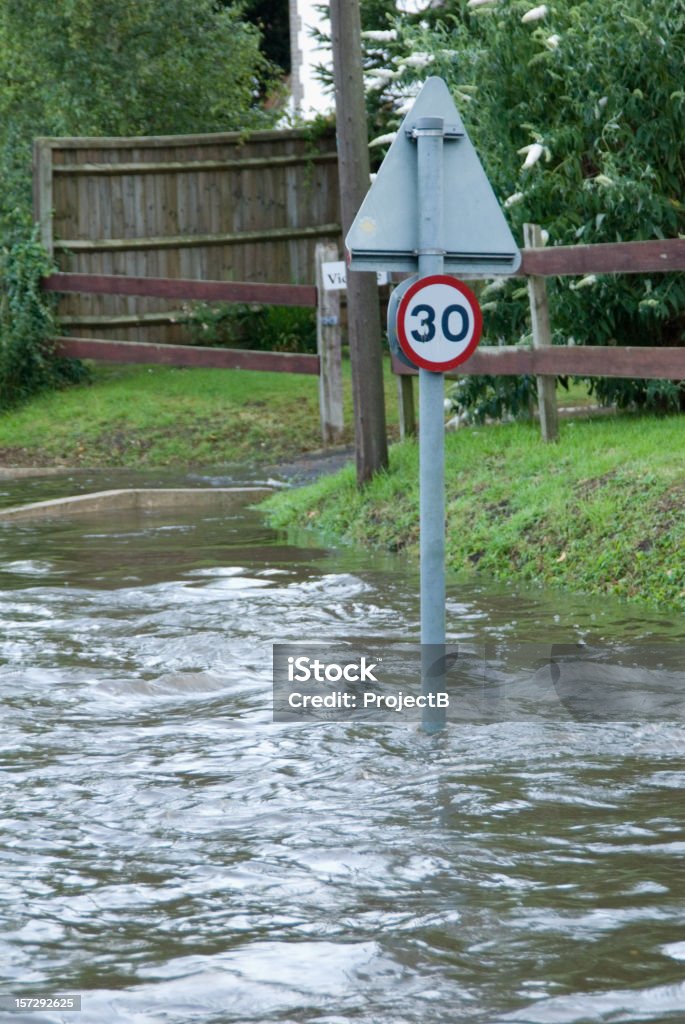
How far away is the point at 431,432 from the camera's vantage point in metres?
5.73

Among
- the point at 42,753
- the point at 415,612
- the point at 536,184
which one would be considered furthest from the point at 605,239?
the point at 42,753

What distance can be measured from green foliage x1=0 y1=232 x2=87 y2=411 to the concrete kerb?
4379mm

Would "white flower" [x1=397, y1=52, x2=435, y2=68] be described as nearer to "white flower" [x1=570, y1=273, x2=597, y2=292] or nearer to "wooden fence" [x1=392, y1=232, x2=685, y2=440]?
"wooden fence" [x1=392, y1=232, x2=685, y2=440]

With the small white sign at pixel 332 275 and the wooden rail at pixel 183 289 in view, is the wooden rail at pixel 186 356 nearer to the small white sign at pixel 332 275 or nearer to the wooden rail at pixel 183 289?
the wooden rail at pixel 183 289

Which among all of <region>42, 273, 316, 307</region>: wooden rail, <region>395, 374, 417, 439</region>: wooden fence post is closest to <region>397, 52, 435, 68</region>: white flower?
<region>395, 374, 417, 439</region>: wooden fence post

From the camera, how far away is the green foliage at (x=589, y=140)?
37.2ft

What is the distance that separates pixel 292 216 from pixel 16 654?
42.3 feet

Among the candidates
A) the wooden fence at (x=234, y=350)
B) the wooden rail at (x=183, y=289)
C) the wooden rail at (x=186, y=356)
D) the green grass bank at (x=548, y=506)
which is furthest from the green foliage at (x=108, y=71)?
the green grass bank at (x=548, y=506)

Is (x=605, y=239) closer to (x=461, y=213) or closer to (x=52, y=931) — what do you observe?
(x=461, y=213)

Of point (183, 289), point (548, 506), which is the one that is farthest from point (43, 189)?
point (548, 506)

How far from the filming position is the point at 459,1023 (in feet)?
11.6

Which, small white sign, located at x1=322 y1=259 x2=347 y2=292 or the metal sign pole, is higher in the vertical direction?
small white sign, located at x1=322 y1=259 x2=347 y2=292

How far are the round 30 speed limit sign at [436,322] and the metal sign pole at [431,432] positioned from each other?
0.08 meters

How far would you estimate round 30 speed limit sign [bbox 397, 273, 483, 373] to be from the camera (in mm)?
5645
